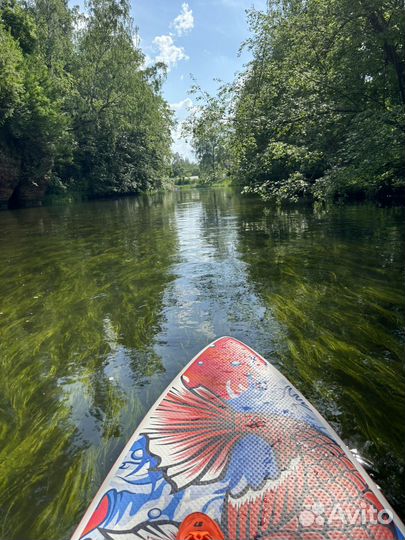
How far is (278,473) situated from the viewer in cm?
202

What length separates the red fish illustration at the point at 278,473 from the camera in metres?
1.74

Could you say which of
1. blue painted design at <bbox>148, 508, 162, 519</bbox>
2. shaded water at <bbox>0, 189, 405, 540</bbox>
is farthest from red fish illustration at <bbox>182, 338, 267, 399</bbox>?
blue painted design at <bbox>148, 508, 162, 519</bbox>

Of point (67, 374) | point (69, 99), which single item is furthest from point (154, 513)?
point (69, 99)

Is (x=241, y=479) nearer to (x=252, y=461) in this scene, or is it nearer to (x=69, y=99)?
(x=252, y=461)

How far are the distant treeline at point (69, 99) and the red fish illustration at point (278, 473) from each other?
2523 centimetres

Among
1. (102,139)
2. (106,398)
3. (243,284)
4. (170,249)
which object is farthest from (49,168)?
(106,398)

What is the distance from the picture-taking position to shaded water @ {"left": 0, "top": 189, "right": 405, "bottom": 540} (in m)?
2.55

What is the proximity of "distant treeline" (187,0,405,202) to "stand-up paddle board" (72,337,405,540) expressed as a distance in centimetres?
747

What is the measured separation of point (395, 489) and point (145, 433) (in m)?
1.64

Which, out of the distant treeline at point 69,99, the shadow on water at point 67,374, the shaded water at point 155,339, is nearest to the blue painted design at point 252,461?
the shaded water at point 155,339

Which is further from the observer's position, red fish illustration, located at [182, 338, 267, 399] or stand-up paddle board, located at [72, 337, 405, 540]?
red fish illustration, located at [182, 338, 267, 399]

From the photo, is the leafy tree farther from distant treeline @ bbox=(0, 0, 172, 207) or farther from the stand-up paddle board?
distant treeline @ bbox=(0, 0, 172, 207)

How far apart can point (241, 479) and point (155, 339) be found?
2.76 m

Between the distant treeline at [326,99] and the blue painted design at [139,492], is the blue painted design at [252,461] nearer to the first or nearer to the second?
the blue painted design at [139,492]
